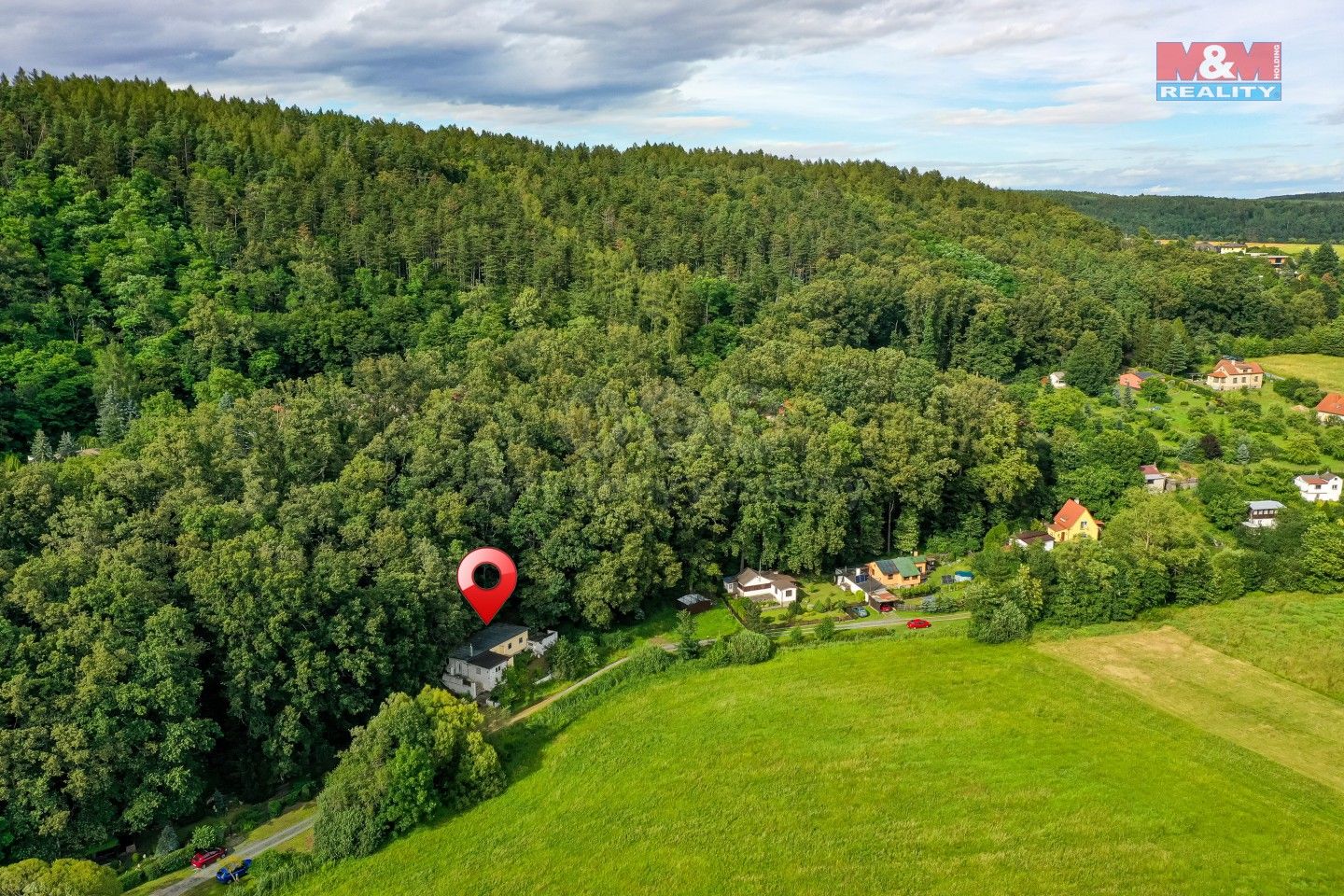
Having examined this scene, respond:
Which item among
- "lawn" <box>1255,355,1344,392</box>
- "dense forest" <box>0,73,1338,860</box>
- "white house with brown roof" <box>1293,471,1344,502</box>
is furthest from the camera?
"lawn" <box>1255,355,1344,392</box>

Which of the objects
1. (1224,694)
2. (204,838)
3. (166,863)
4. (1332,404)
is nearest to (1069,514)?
(1224,694)

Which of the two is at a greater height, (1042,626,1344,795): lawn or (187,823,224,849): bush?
(187,823,224,849): bush

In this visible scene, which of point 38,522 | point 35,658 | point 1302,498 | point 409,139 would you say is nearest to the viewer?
point 35,658

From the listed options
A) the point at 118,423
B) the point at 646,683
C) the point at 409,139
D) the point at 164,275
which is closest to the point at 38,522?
the point at 118,423

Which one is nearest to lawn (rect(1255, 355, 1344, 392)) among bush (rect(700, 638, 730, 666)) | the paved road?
bush (rect(700, 638, 730, 666))

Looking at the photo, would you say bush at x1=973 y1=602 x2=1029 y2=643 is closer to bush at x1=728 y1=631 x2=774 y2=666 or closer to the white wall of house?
bush at x1=728 y1=631 x2=774 y2=666

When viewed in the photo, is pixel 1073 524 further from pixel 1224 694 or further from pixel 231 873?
pixel 231 873

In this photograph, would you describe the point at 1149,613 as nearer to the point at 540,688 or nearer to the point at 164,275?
the point at 540,688
